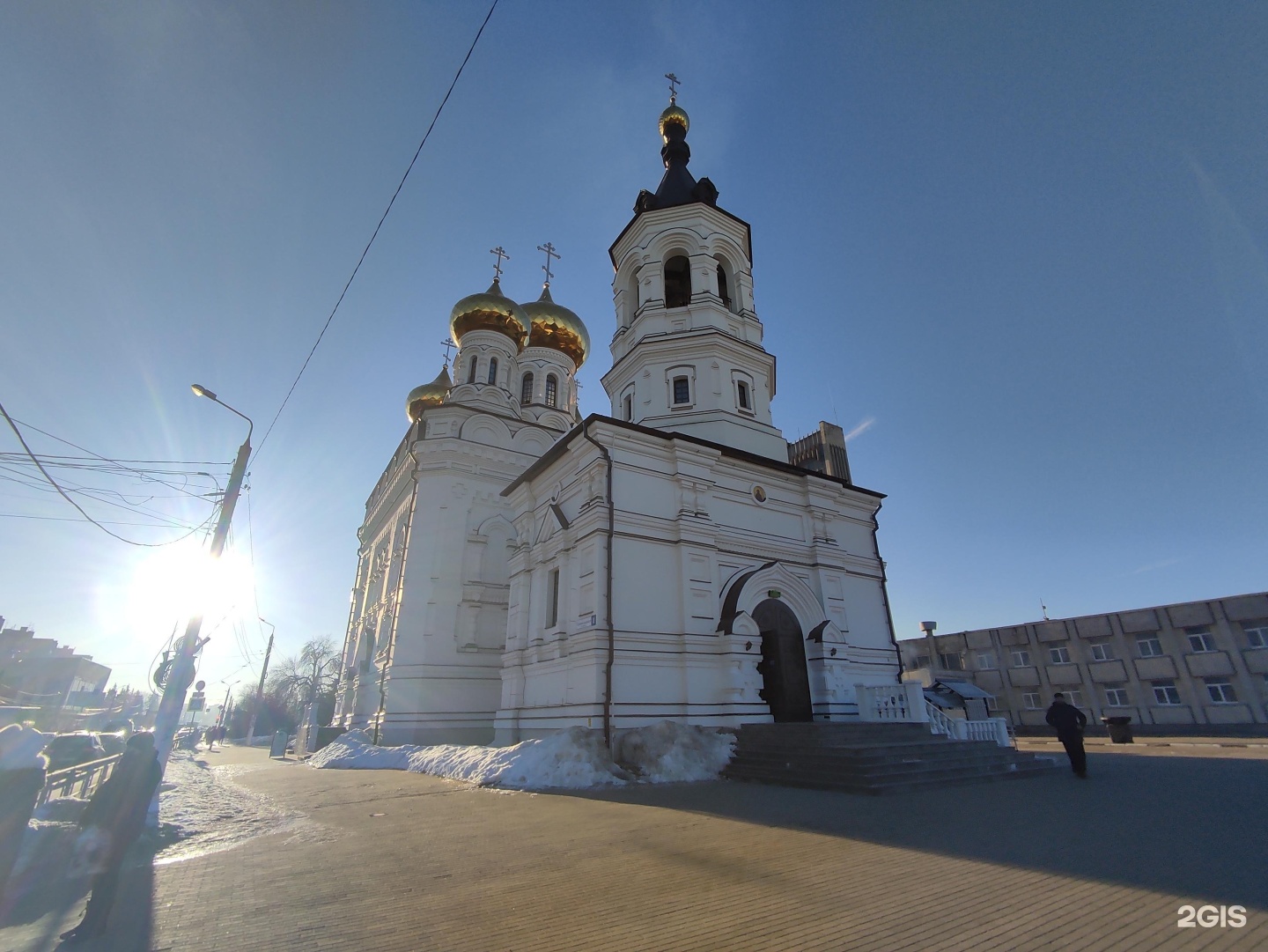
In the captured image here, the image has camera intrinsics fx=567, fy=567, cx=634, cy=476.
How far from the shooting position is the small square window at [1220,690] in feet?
90.0

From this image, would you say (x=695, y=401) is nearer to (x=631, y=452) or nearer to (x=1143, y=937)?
(x=631, y=452)

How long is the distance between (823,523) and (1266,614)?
1071 inches

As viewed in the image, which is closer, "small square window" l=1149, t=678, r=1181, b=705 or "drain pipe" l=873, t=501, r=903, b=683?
"drain pipe" l=873, t=501, r=903, b=683

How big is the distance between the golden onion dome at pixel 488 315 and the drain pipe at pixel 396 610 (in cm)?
704

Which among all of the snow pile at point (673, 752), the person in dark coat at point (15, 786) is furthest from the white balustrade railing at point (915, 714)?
the person in dark coat at point (15, 786)

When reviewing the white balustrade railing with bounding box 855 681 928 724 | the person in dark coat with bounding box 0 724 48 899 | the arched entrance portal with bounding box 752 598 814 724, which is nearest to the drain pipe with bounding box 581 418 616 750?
the arched entrance portal with bounding box 752 598 814 724

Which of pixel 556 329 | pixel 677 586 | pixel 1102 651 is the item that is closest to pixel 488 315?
pixel 556 329

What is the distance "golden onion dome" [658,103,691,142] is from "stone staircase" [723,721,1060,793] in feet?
70.0

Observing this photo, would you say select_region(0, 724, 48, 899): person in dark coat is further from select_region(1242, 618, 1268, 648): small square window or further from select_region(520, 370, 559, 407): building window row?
select_region(1242, 618, 1268, 648): small square window

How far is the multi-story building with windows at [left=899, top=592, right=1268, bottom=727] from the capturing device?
89.7ft

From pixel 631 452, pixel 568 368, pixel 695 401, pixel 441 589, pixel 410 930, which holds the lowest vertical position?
pixel 410 930

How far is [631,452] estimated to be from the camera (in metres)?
14.1

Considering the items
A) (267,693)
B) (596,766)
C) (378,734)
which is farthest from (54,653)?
(596,766)

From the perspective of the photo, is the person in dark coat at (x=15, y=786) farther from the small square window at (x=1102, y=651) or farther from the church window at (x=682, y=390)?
the small square window at (x=1102, y=651)
